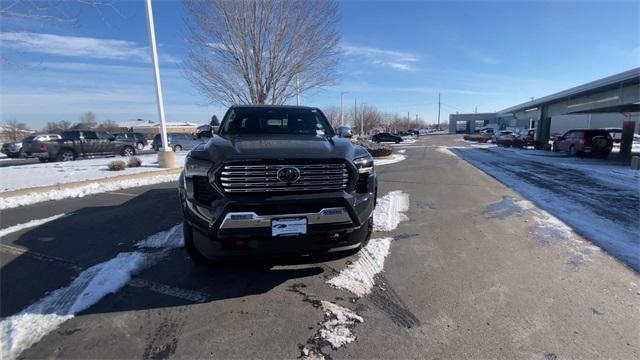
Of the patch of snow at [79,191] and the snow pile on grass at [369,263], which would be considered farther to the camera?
the patch of snow at [79,191]

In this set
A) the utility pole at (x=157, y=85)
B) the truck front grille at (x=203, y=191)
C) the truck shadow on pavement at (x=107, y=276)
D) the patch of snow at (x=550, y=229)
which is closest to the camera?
the truck front grille at (x=203, y=191)

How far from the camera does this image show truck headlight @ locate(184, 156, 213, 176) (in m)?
3.10

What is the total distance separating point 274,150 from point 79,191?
7607 millimetres

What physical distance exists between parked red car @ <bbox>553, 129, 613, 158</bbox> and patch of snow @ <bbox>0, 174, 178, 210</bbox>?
903 inches

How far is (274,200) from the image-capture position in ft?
9.86

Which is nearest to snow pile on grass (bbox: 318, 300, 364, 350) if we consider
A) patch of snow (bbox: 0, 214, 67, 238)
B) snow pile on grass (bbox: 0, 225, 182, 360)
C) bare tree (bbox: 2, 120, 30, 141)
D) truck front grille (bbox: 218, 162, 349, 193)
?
truck front grille (bbox: 218, 162, 349, 193)

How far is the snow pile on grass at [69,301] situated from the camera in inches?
103

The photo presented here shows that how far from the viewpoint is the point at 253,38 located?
58.1 ft

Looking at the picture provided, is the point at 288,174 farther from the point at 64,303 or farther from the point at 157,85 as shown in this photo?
the point at 157,85

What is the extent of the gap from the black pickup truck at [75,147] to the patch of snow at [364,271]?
19248 mm

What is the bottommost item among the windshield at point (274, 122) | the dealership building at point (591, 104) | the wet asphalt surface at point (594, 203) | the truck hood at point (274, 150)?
the wet asphalt surface at point (594, 203)

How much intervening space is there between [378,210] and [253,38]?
1421 cm

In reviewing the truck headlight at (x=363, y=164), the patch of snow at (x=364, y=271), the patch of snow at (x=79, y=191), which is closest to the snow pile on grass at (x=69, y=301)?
the patch of snow at (x=364, y=271)

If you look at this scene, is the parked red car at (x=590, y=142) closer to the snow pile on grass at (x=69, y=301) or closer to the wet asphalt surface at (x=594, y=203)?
the wet asphalt surface at (x=594, y=203)
